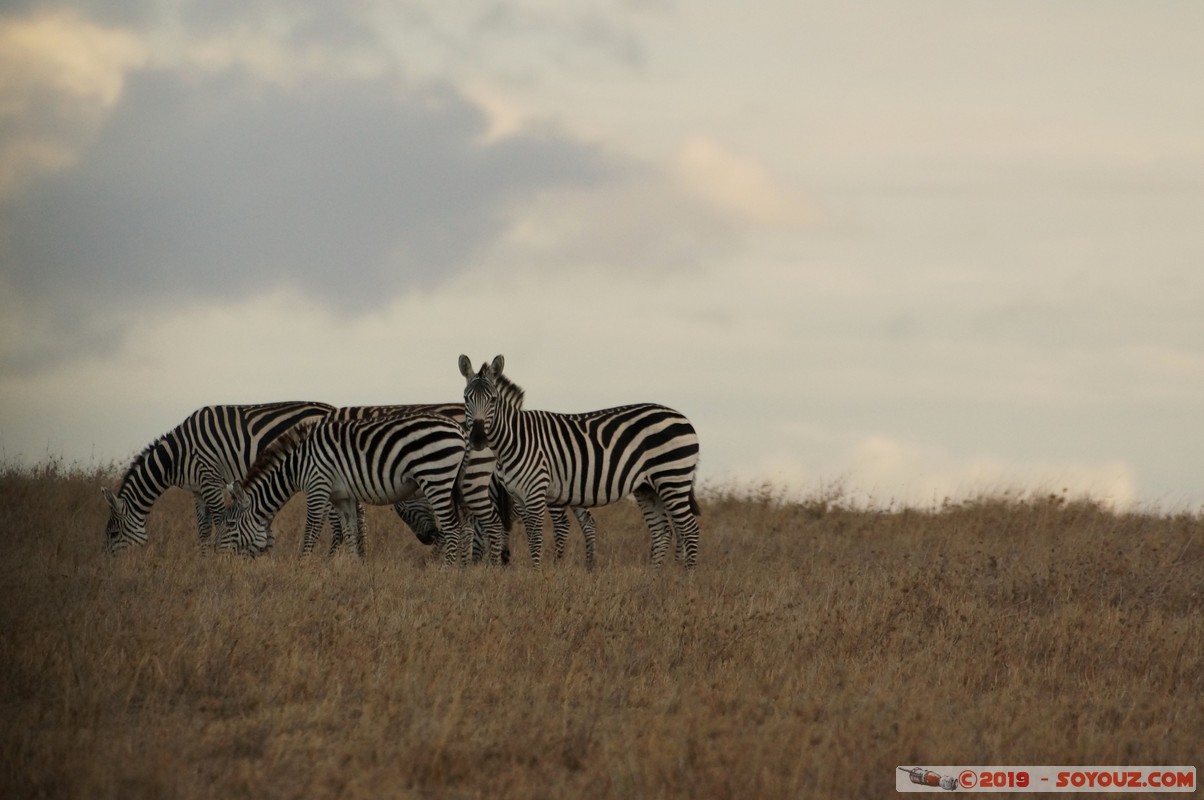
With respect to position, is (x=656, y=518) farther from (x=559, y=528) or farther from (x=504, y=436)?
(x=504, y=436)

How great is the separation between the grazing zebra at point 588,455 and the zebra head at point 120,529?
5125 mm

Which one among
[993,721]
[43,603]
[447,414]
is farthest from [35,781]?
[447,414]

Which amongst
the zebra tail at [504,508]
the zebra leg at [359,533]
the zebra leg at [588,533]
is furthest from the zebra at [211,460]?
the zebra leg at [588,533]

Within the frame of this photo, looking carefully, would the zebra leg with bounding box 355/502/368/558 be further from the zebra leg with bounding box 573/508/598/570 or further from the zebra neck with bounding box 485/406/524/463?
the zebra leg with bounding box 573/508/598/570

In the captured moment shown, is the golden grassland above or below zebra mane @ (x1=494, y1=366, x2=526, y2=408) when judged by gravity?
below

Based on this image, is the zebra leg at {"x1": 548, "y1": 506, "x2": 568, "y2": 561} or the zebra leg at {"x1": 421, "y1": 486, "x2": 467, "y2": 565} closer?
the zebra leg at {"x1": 421, "y1": 486, "x2": 467, "y2": 565}

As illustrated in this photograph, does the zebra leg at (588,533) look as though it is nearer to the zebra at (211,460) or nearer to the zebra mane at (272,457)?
the zebra at (211,460)

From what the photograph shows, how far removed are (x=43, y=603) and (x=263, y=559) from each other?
3.12 metres

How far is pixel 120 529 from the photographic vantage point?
17.4 metres

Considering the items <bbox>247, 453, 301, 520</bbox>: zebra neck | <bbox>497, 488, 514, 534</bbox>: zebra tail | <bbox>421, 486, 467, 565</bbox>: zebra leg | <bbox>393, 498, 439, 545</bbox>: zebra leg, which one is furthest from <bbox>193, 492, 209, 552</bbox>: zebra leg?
<bbox>497, 488, 514, 534</bbox>: zebra tail

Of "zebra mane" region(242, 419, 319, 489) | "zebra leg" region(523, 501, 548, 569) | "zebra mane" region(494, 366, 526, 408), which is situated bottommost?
"zebra leg" region(523, 501, 548, 569)

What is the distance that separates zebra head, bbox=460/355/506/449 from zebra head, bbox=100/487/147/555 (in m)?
5.04

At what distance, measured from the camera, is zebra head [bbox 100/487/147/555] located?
17250mm

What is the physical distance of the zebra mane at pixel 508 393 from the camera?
1656 centimetres
